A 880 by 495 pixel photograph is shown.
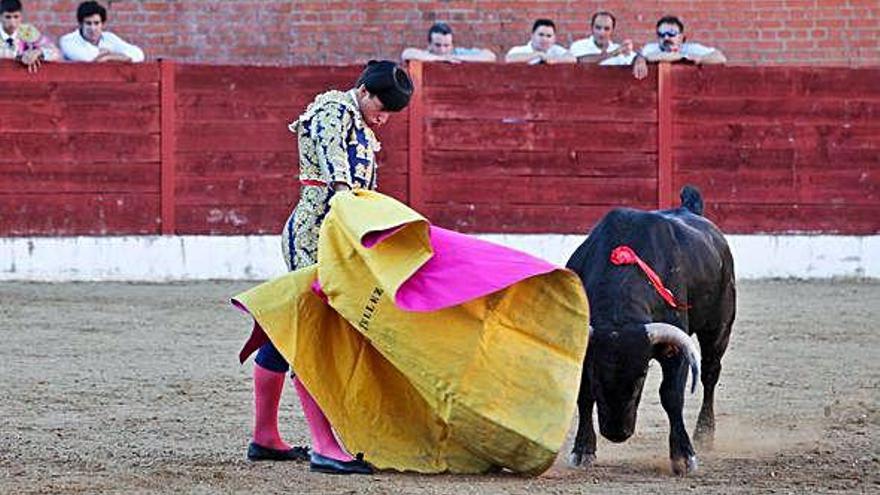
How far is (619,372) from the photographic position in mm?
4676

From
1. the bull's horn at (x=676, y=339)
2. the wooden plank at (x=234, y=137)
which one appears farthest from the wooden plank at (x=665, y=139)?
the bull's horn at (x=676, y=339)

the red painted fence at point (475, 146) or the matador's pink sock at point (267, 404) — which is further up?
the red painted fence at point (475, 146)

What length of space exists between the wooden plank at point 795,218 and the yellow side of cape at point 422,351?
6.76 metres

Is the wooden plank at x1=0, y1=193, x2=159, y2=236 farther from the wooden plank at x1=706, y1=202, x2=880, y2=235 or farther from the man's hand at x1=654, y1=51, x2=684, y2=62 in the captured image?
the wooden plank at x1=706, y1=202, x2=880, y2=235

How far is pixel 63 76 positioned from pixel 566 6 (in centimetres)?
340

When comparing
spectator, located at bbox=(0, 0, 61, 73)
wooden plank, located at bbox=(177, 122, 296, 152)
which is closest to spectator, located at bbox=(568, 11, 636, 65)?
wooden plank, located at bbox=(177, 122, 296, 152)

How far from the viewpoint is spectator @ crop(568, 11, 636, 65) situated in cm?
1125

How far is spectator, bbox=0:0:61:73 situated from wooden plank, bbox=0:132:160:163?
1.31 ft

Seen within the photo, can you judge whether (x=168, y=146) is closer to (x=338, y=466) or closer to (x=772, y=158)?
(x=772, y=158)

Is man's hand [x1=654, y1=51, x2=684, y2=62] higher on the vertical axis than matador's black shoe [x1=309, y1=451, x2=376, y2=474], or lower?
higher

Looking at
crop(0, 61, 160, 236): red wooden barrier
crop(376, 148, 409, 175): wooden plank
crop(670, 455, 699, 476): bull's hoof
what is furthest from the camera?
crop(376, 148, 409, 175): wooden plank

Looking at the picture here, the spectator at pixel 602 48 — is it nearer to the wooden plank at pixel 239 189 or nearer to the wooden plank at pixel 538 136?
the wooden plank at pixel 538 136

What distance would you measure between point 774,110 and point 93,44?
3.97m

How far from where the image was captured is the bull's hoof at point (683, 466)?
4.80m
